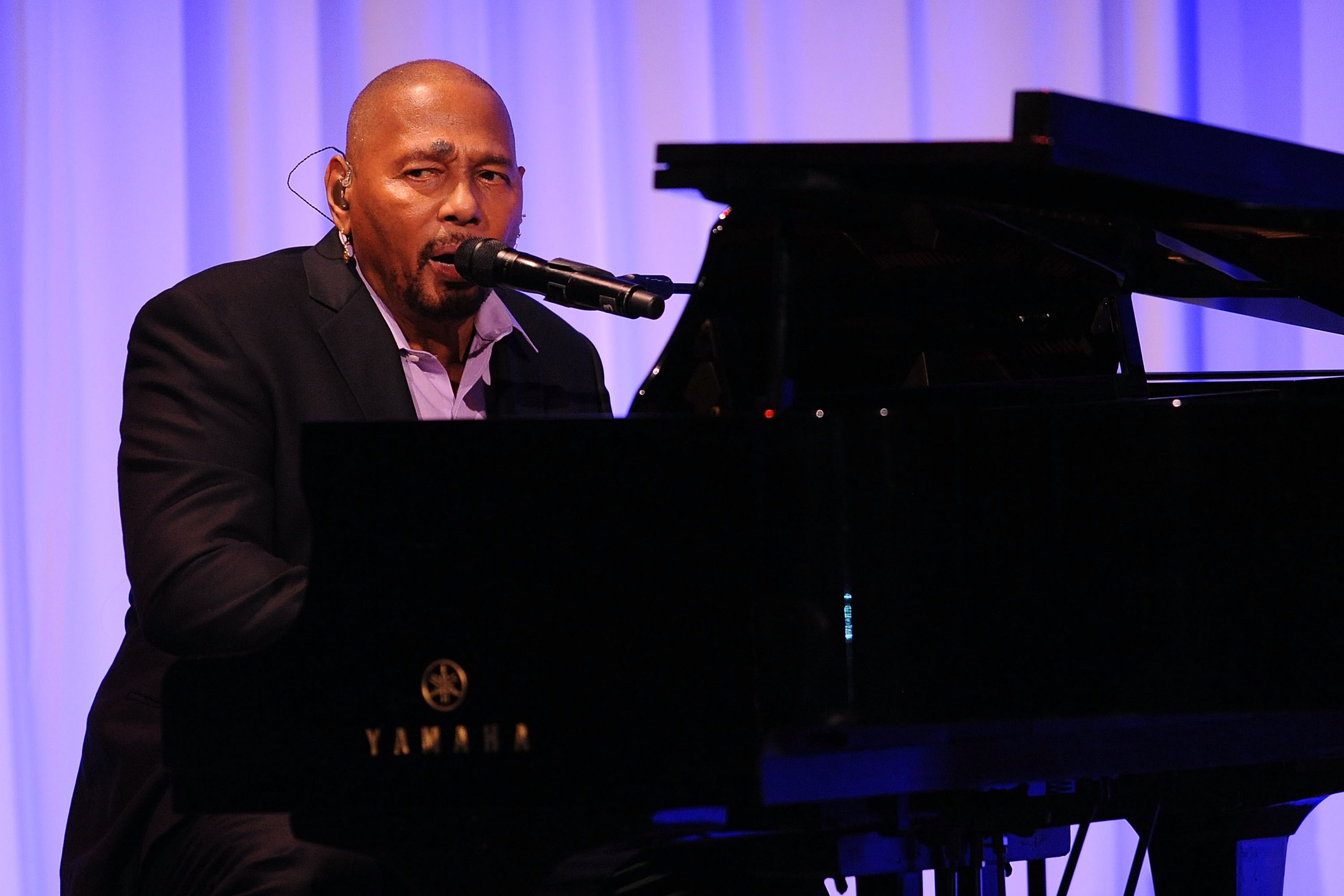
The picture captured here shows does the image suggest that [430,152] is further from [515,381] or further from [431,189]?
[515,381]

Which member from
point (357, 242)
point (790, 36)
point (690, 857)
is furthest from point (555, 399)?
point (790, 36)

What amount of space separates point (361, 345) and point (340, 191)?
342mm

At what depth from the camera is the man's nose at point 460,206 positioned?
2.08m

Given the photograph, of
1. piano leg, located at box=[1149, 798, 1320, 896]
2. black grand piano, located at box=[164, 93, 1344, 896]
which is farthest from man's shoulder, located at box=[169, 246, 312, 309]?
piano leg, located at box=[1149, 798, 1320, 896]

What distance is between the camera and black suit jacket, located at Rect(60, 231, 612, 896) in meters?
1.58

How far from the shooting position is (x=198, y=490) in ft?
5.60

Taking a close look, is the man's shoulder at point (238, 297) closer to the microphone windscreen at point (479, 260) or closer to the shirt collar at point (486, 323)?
the shirt collar at point (486, 323)

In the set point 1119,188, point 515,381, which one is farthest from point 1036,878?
point 515,381

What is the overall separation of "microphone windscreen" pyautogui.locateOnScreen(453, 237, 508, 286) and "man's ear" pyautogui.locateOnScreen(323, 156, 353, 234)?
552mm

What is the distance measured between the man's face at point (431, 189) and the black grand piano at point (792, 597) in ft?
2.37

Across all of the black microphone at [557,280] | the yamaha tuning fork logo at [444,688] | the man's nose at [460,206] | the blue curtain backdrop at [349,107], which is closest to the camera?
the yamaha tuning fork logo at [444,688]

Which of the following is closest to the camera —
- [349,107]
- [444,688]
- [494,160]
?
[444,688]

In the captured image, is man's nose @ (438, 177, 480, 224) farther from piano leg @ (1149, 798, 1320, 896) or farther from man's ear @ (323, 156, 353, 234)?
piano leg @ (1149, 798, 1320, 896)

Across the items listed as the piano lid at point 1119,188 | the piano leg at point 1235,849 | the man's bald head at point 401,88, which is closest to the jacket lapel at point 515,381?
the man's bald head at point 401,88
